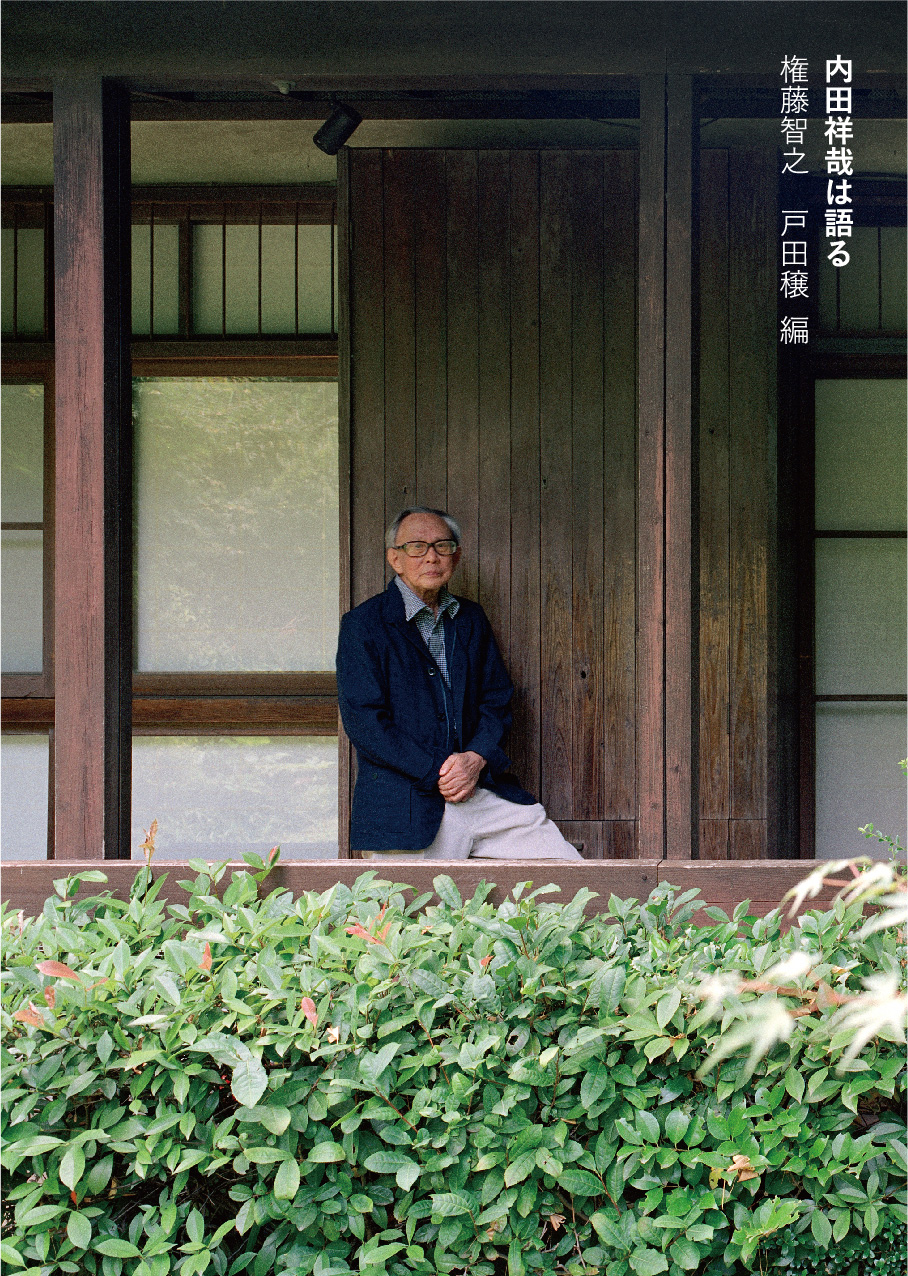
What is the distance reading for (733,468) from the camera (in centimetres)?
378

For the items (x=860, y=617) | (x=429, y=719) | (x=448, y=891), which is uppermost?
(x=860, y=617)

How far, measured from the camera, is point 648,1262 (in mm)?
1623

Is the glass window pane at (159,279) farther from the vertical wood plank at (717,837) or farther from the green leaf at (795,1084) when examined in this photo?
the green leaf at (795,1084)

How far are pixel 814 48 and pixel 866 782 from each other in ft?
9.08

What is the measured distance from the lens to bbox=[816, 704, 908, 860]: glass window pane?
416 centimetres

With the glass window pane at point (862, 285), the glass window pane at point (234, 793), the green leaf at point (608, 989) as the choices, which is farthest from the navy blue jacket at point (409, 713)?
the glass window pane at point (862, 285)

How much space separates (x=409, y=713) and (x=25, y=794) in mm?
2004

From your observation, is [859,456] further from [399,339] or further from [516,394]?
[399,339]

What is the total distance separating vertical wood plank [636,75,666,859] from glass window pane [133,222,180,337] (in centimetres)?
240

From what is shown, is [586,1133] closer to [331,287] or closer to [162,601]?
[162,601]

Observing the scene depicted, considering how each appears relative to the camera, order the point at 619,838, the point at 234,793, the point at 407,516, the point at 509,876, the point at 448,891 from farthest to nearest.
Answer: the point at 234,793 < the point at 619,838 < the point at 407,516 < the point at 509,876 < the point at 448,891

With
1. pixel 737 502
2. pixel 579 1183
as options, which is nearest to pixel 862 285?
pixel 737 502

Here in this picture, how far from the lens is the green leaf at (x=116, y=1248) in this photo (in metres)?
1.62

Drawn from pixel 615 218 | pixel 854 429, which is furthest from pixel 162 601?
pixel 854 429
